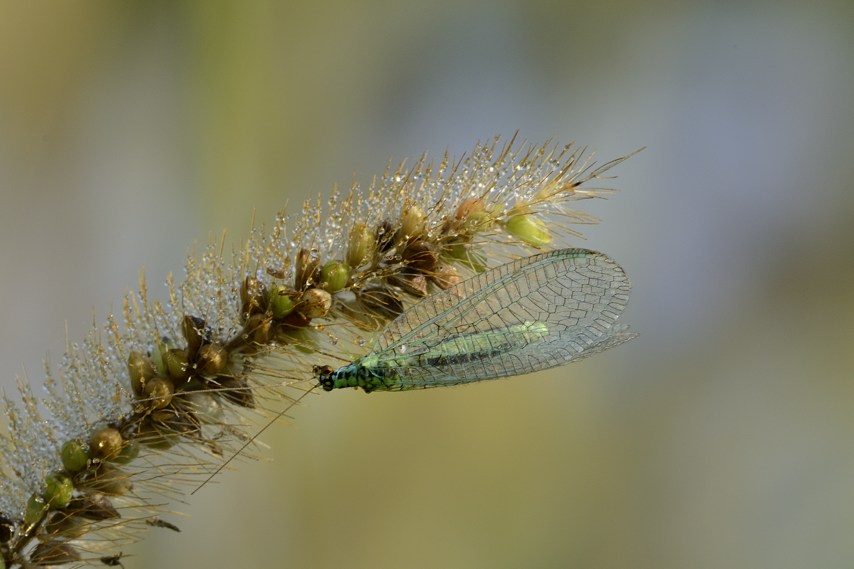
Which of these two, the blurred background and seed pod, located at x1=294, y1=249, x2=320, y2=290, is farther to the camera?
the blurred background

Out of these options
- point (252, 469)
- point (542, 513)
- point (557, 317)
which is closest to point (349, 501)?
point (252, 469)

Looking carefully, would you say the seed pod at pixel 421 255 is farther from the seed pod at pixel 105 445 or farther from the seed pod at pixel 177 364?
the seed pod at pixel 105 445

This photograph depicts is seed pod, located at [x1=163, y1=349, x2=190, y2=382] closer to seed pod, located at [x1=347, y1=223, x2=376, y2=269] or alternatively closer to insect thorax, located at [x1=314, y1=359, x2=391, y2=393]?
seed pod, located at [x1=347, y1=223, x2=376, y2=269]

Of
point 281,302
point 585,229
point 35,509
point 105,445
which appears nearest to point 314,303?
point 281,302

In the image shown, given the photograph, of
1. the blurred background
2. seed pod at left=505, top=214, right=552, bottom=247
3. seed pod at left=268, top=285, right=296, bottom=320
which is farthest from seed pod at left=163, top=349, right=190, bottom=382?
the blurred background

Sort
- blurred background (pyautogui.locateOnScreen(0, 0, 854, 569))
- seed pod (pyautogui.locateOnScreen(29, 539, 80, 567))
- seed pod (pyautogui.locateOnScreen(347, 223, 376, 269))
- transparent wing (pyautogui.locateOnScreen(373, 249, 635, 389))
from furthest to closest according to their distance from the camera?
blurred background (pyautogui.locateOnScreen(0, 0, 854, 569)) → transparent wing (pyautogui.locateOnScreen(373, 249, 635, 389)) → seed pod (pyautogui.locateOnScreen(347, 223, 376, 269)) → seed pod (pyautogui.locateOnScreen(29, 539, 80, 567))
